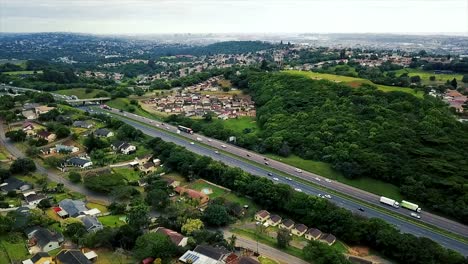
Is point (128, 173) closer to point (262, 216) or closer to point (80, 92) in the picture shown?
point (262, 216)

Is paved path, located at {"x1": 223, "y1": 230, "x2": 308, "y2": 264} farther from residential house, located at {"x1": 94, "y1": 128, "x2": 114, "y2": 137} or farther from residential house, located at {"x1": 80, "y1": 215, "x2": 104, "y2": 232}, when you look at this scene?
residential house, located at {"x1": 94, "y1": 128, "x2": 114, "y2": 137}

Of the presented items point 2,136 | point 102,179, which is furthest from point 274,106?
point 2,136

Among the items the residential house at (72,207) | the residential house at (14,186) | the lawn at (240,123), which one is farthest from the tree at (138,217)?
the lawn at (240,123)

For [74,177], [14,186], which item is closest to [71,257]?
[74,177]

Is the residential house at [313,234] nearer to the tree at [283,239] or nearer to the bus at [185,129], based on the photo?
the tree at [283,239]

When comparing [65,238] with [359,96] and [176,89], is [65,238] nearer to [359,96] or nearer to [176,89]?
[359,96]

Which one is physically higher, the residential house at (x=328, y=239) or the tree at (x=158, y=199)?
the tree at (x=158, y=199)

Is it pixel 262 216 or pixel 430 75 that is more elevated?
pixel 430 75
